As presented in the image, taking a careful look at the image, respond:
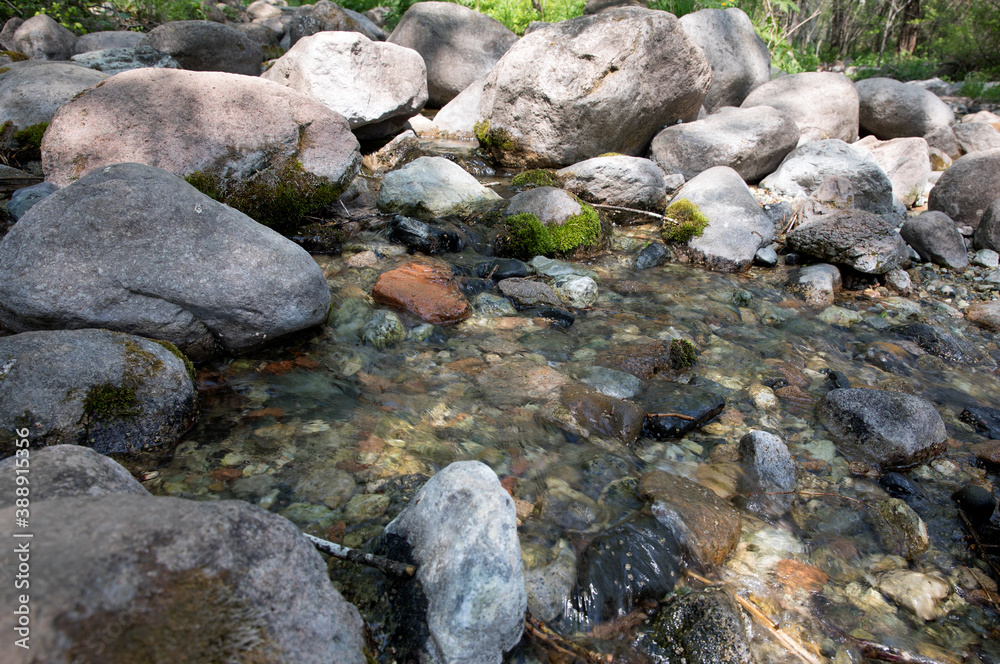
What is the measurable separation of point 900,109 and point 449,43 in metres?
9.25

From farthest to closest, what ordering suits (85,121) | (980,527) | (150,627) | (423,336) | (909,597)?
(85,121), (423,336), (980,527), (909,597), (150,627)

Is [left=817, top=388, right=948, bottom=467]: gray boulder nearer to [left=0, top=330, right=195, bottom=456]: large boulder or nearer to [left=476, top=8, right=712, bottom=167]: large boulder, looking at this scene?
[left=0, top=330, right=195, bottom=456]: large boulder

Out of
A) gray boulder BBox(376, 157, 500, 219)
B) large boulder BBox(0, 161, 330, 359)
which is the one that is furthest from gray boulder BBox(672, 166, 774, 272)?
large boulder BBox(0, 161, 330, 359)

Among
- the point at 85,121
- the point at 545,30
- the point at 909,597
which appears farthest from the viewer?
the point at 545,30

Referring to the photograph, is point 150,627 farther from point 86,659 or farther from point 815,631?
point 815,631

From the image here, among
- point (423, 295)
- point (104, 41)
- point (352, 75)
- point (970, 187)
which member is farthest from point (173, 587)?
point (104, 41)

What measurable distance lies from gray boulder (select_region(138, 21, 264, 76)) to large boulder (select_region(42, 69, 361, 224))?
5.84m

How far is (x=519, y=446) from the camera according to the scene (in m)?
3.30

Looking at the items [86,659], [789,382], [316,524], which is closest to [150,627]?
[86,659]

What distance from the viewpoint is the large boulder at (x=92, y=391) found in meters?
2.59

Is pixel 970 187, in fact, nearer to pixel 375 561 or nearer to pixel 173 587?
pixel 375 561

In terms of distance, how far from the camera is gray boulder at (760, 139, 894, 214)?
7.93 metres

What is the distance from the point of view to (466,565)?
1.97m

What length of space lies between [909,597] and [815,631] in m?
0.63
